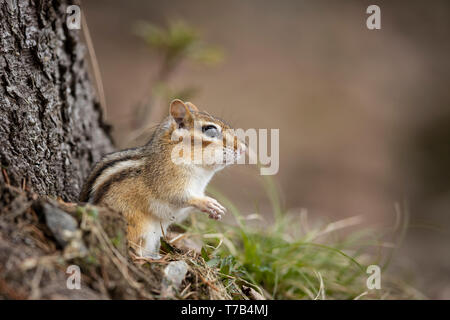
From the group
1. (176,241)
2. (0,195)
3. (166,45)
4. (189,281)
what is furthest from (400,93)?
(0,195)

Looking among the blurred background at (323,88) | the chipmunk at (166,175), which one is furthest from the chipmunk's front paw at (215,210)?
the blurred background at (323,88)

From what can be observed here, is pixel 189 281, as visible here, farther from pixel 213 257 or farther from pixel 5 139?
pixel 5 139

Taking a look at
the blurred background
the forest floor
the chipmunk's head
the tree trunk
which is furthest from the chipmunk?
the blurred background

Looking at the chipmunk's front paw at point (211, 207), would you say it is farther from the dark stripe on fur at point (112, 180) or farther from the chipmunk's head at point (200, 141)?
the dark stripe on fur at point (112, 180)

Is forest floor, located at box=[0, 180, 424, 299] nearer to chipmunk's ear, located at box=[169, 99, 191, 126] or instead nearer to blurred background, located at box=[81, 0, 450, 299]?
chipmunk's ear, located at box=[169, 99, 191, 126]

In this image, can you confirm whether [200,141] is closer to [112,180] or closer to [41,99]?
[112,180]

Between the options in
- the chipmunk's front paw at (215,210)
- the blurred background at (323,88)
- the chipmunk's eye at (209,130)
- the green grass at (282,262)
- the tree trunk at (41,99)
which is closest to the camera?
the tree trunk at (41,99)

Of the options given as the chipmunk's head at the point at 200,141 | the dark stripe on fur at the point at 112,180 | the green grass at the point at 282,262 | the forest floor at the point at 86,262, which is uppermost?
the chipmunk's head at the point at 200,141
